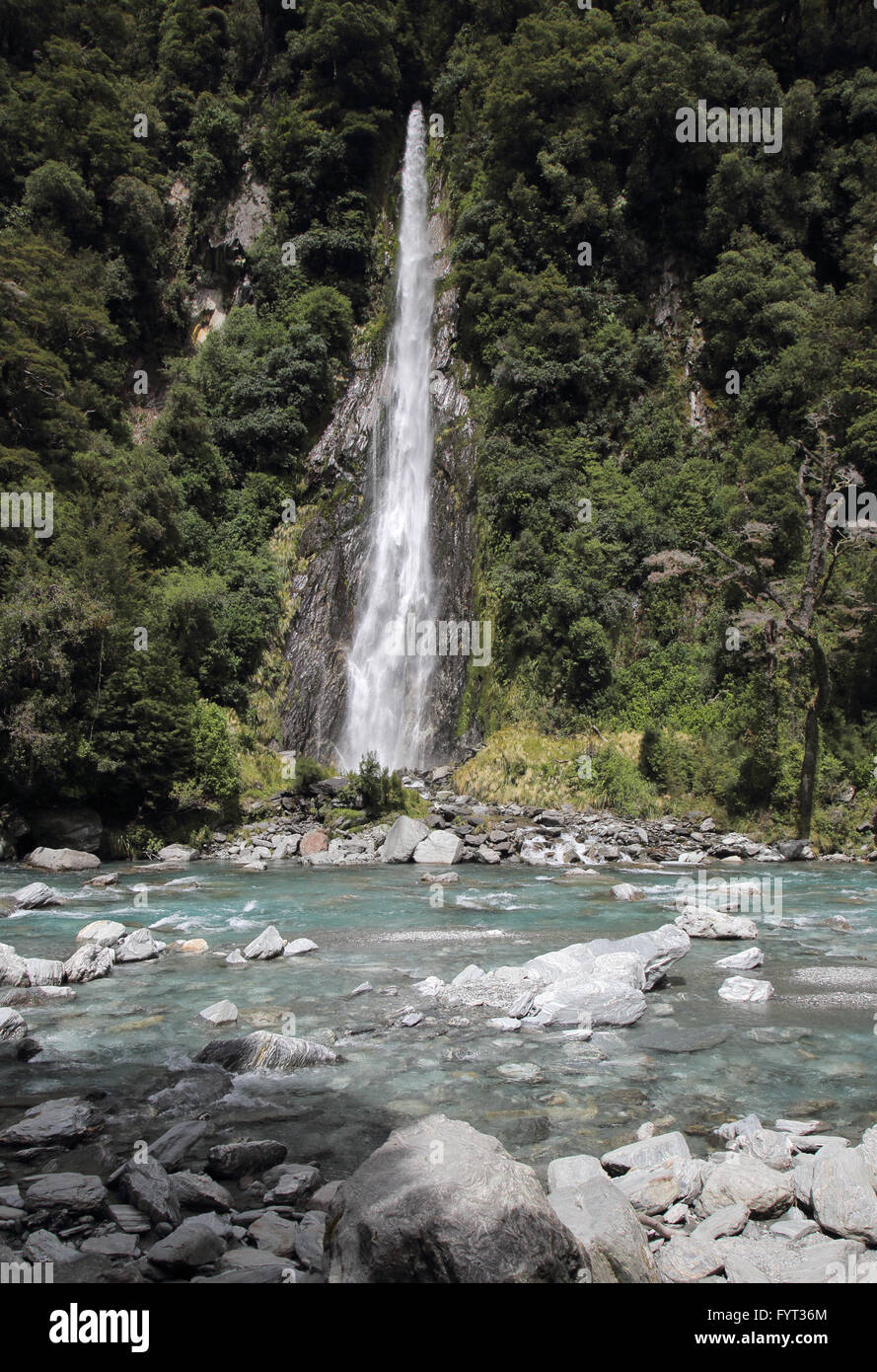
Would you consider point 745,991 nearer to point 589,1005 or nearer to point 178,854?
point 589,1005

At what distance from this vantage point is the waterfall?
30.6 m

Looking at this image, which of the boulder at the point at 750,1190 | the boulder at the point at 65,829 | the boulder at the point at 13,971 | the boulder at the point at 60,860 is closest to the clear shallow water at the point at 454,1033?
the boulder at the point at 13,971

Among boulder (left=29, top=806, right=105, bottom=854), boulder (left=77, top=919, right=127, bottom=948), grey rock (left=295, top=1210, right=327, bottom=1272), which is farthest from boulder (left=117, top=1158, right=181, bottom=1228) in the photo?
boulder (left=29, top=806, right=105, bottom=854)

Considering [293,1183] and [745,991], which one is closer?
[293,1183]

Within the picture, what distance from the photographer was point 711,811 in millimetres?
21234

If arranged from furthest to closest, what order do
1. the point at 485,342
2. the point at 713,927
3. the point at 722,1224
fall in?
the point at 485,342 < the point at 713,927 < the point at 722,1224

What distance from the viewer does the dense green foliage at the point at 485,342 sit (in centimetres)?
2128

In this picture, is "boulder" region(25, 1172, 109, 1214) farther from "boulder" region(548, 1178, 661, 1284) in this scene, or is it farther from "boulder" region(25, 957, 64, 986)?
"boulder" region(25, 957, 64, 986)

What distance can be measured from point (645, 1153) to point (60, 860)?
16.2m

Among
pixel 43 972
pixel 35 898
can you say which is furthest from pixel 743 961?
pixel 35 898

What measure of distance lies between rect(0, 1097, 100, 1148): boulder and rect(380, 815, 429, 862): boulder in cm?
1407

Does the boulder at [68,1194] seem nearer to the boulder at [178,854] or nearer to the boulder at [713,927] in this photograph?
the boulder at [713,927]

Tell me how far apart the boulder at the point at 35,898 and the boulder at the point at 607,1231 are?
11.4 metres

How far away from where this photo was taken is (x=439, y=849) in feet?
63.3
